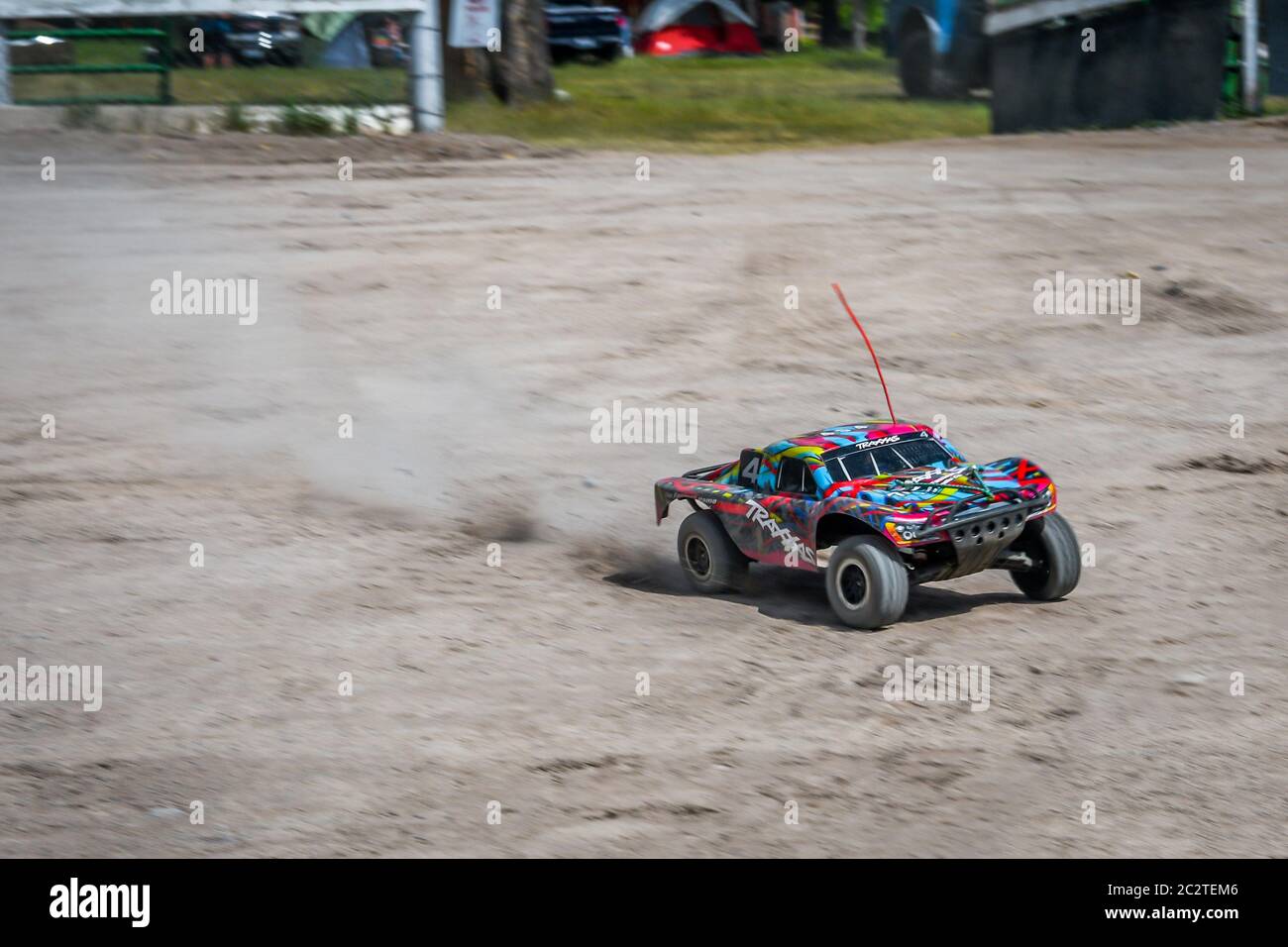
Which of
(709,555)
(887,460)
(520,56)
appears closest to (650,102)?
(520,56)

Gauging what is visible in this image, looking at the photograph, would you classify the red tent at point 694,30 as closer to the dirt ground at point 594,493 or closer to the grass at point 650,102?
the grass at point 650,102

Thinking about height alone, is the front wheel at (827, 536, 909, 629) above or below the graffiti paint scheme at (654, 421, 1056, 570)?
below

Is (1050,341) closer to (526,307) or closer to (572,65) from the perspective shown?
(526,307)

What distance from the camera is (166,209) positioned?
21172 millimetres

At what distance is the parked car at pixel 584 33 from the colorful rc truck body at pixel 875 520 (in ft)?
106

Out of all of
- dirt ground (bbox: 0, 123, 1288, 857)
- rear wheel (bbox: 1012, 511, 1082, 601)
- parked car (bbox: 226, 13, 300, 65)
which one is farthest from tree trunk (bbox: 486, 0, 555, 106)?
rear wheel (bbox: 1012, 511, 1082, 601)

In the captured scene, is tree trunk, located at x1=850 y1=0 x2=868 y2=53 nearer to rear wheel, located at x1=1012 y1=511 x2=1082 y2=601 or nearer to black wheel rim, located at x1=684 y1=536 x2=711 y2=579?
black wheel rim, located at x1=684 y1=536 x2=711 y2=579

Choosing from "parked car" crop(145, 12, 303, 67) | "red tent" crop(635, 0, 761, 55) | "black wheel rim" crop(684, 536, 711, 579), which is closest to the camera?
"black wheel rim" crop(684, 536, 711, 579)

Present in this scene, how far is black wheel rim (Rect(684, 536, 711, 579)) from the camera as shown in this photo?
11008 mm

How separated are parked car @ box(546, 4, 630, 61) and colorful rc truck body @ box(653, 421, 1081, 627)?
3232 cm

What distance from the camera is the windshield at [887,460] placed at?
1036 centimetres

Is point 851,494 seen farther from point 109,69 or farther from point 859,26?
point 859,26

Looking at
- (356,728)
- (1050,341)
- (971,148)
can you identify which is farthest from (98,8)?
(356,728)

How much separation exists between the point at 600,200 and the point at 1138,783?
1535 centimetres
